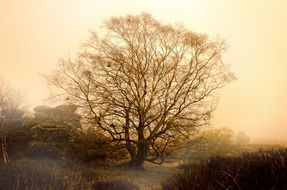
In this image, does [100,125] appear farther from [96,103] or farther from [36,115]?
[36,115]

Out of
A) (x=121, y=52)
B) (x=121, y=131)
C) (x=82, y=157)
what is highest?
(x=121, y=52)

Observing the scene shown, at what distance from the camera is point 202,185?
148 inches

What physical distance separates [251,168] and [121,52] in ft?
39.3

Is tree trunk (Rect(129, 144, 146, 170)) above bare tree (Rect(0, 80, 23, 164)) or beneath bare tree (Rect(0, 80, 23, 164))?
beneath

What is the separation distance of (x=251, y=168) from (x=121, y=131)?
11.8 m

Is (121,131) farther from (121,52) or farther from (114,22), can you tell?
(114,22)

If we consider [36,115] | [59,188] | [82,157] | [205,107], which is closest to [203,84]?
[205,107]

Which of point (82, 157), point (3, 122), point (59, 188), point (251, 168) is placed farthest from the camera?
point (3, 122)

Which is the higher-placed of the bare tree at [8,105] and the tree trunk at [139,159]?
the bare tree at [8,105]

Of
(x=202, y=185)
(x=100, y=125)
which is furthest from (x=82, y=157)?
(x=202, y=185)

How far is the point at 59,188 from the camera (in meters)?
4.85

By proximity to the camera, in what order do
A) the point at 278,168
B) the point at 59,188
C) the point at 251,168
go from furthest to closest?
the point at 59,188, the point at 251,168, the point at 278,168

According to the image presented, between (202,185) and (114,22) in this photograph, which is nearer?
(202,185)

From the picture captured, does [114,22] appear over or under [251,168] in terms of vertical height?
over
